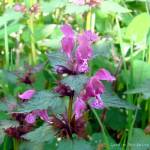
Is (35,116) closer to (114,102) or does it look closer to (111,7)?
(114,102)

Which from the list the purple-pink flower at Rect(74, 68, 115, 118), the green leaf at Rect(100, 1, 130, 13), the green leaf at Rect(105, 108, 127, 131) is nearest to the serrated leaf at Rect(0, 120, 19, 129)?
the purple-pink flower at Rect(74, 68, 115, 118)

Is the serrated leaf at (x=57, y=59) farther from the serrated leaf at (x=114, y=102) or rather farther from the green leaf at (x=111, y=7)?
the green leaf at (x=111, y=7)

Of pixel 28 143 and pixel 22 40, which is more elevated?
pixel 22 40

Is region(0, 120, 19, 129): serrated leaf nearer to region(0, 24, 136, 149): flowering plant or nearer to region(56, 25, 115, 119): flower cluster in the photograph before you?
region(0, 24, 136, 149): flowering plant

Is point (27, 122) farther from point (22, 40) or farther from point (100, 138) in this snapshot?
point (22, 40)

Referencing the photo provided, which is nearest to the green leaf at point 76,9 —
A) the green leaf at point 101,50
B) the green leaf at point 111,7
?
the green leaf at point 111,7

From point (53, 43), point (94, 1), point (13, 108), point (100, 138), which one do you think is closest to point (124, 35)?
point (94, 1)

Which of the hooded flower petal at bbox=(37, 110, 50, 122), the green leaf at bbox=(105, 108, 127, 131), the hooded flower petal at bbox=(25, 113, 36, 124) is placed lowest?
the green leaf at bbox=(105, 108, 127, 131)
